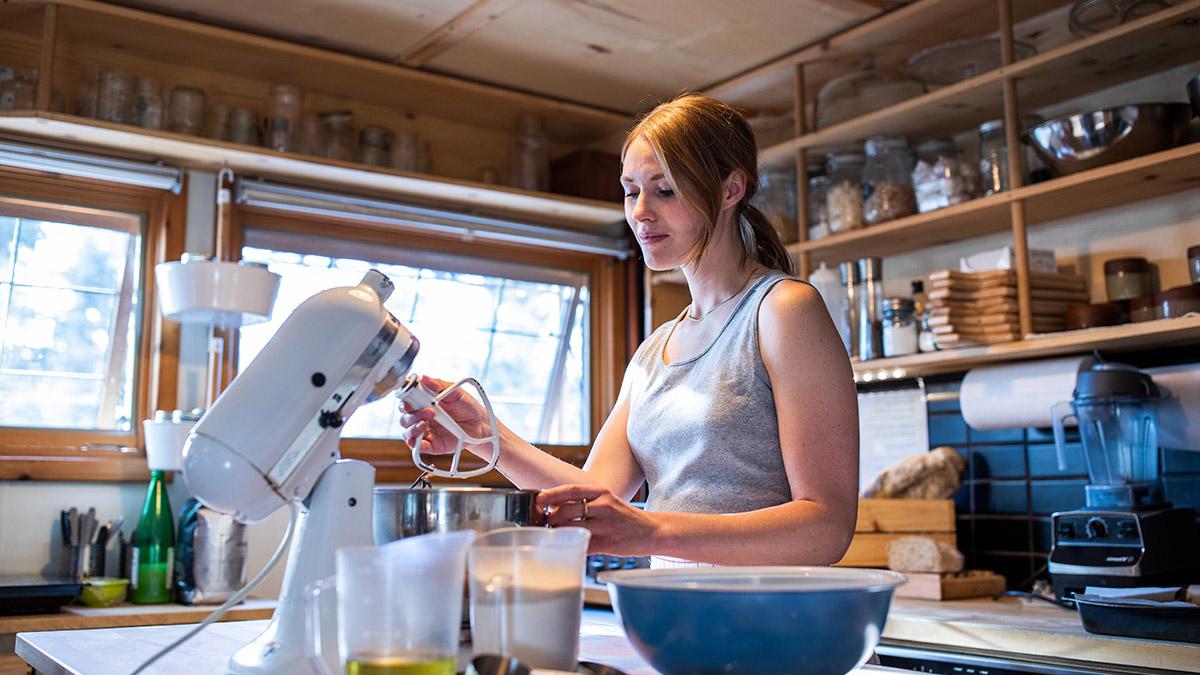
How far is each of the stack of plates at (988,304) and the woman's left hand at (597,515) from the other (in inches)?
62.8

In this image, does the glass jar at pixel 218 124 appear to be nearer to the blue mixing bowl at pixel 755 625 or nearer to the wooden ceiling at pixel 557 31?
the wooden ceiling at pixel 557 31

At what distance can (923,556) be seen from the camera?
94.7 inches

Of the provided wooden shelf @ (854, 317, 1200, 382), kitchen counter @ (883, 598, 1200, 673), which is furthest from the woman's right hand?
wooden shelf @ (854, 317, 1200, 382)

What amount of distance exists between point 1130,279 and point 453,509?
199 cm

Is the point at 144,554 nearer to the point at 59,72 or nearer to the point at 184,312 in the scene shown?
the point at 184,312

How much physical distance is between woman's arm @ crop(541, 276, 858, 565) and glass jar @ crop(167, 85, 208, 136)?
191cm

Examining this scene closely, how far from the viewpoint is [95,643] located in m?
1.25

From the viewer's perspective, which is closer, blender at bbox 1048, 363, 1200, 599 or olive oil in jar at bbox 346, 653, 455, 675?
olive oil in jar at bbox 346, 653, 455, 675

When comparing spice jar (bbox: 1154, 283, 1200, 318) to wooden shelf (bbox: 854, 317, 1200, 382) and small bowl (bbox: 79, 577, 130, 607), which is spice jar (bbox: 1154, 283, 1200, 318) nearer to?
wooden shelf (bbox: 854, 317, 1200, 382)

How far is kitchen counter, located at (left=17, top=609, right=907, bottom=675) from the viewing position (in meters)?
1.04

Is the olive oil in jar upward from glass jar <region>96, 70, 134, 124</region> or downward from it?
downward

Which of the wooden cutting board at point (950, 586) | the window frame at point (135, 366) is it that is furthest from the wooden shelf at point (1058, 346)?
the window frame at point (135, 366)

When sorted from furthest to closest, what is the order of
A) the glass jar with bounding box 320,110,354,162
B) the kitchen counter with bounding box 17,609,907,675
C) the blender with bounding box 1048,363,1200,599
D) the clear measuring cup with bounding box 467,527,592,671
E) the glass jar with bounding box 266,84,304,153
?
the glass jar with bounding box 320,110,354,162 < the glass jar with bounding box 266,84,304,153 < the blender with bounding box 1048,363,1200,599 < the kitchen counter with bounding box 17,609,907,675 < the clear measuring cup with bounding box 467,527,592,671

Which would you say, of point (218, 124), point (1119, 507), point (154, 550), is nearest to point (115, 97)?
point (218, 124)
